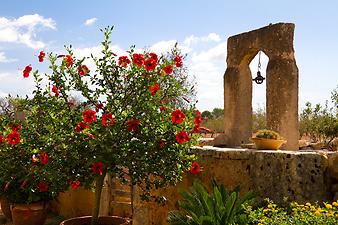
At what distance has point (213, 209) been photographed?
3938 millimetres

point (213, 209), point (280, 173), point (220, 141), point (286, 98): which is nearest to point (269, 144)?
point (280, 173)

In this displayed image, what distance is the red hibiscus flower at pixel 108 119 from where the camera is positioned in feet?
12.5

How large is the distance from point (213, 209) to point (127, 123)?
1103 mm

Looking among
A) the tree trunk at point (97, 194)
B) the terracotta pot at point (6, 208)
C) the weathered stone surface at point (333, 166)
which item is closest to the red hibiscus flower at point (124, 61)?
the tree trunk at point (97, 194)

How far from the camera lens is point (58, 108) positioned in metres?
4.10

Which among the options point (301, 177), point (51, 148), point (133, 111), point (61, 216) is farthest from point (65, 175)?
point (61, 216)

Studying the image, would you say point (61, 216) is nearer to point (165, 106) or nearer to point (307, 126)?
point (165, 106)

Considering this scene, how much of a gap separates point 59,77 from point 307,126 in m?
16.1

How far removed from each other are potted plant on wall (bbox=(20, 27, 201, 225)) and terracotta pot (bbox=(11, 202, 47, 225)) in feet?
9.61

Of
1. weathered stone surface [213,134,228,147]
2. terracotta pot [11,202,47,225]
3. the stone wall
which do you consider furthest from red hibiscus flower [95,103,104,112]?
weathered stone surface [213,134,228,147]

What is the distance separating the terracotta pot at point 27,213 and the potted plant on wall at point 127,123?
9.61 feet

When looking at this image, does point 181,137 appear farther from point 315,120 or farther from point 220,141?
point 315,120

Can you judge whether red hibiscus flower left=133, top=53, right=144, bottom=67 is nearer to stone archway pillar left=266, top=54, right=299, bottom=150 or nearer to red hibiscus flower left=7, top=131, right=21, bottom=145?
red hibiscus flower left=7, top=131, right=21, bottom=145

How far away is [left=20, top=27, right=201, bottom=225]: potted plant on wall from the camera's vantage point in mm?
3910
